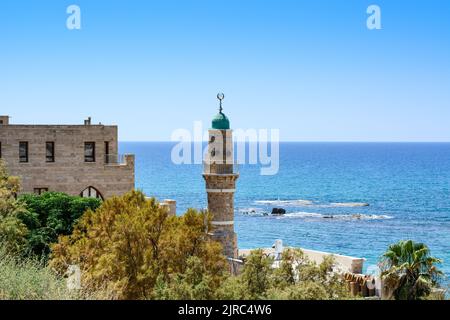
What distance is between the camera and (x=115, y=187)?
4128cm

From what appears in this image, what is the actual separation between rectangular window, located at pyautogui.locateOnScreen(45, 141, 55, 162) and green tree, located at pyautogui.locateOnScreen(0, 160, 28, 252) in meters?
5.23

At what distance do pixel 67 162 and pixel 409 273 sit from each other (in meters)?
21.2

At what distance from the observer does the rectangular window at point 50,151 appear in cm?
4072

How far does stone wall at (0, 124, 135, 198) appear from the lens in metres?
40.1

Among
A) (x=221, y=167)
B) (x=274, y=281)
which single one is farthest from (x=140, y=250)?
(x=221, y=167)

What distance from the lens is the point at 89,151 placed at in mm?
41375

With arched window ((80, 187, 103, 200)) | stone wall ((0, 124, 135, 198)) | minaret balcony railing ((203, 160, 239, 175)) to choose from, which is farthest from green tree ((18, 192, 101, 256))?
minaret balcony railing ((203, 160, 239, 175))

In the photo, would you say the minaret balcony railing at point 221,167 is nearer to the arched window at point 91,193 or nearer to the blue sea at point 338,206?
the arched window at point 91,193

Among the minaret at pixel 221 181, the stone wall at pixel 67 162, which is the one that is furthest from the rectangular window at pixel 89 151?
the minaret at pixel 221 181

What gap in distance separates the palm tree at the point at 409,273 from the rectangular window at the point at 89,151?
19653mm

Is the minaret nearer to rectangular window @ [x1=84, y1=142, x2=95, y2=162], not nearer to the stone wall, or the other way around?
the stone wall
